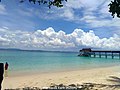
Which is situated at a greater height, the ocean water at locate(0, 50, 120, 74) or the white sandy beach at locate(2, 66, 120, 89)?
the white sandy beach at locate(2, 66, 120, 89)

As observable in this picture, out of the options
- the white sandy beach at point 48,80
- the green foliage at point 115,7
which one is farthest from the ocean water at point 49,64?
the green foliage at point 115,7

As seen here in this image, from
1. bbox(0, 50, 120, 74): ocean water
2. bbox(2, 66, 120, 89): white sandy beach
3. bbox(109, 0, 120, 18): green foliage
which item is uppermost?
bbox(109, 0, 120, 18): green foliage

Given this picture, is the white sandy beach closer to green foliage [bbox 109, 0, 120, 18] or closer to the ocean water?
green foliage [bbox 109, 0, 120, 18]

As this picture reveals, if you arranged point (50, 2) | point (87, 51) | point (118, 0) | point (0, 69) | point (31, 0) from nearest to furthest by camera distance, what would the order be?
1. point (0, 69)
2. point (31, 0)
3. point (50, 2)
4. point (118, 0)
5. point (87, 51)

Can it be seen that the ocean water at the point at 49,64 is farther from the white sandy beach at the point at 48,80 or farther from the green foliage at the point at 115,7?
the green foliage at the point at 115,7

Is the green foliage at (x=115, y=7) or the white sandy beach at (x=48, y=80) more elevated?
the green foliage at (x=115, y=7)

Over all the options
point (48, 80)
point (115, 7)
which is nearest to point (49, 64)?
point (48, 80)

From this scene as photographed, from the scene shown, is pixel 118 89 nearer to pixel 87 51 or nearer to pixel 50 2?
pixel 50 2

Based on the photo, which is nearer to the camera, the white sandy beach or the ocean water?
the white sandy beach

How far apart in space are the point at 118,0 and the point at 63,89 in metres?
5.90

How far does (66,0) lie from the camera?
11.8 meters

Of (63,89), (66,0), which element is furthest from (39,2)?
(63,89)

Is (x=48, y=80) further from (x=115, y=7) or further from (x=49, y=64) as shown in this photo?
(x=49, y=64)

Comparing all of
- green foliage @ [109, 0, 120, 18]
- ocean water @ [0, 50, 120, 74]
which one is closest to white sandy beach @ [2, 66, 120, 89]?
green foliage @ [109, 0, 120, 18]
